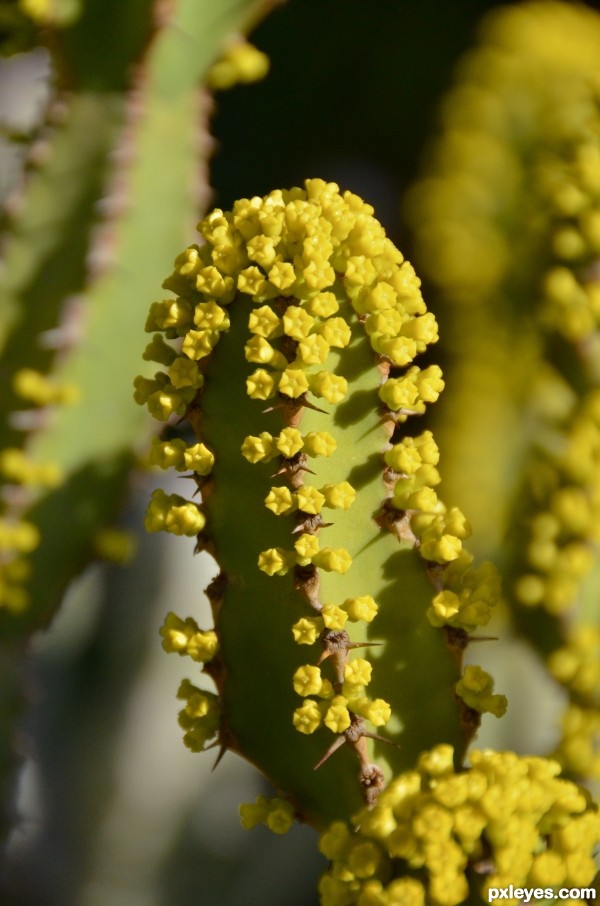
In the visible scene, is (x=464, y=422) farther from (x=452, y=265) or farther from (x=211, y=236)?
(x=211, y=236)

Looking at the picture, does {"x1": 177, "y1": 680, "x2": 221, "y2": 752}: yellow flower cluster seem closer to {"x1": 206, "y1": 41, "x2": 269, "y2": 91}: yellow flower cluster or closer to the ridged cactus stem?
Result: the ridged cactus stem

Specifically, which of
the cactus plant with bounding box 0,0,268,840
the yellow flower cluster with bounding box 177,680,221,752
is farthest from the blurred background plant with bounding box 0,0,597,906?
the yellow flower cluster with bounding box 177,680,221,752

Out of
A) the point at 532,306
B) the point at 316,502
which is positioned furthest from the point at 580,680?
the point at 316,502

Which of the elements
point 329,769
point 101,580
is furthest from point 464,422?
point 329,769

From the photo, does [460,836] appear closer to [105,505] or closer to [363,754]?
[363,754]

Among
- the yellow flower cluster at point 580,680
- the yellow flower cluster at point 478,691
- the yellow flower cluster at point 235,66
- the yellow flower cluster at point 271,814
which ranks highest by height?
the yellow flower cluster at point 235,66

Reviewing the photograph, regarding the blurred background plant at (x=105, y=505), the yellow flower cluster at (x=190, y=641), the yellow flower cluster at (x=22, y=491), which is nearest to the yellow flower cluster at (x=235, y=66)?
the blurred background plant at (x=105, y=505)

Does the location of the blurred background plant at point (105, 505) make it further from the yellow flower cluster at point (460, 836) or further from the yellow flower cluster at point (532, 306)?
the yellow flower cluster at point (460, 836)
